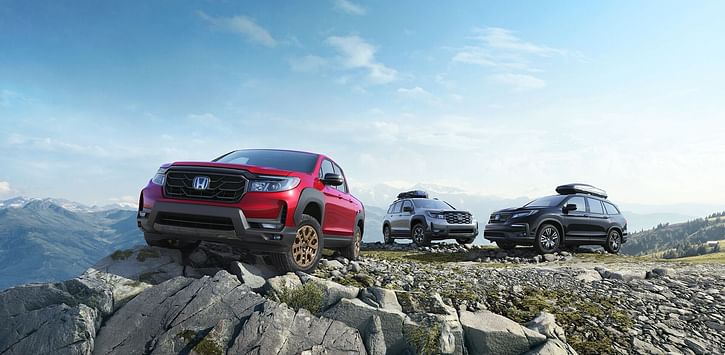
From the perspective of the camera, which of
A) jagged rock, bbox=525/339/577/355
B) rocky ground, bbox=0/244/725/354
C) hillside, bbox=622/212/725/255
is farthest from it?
hillside, bbox=622/212/725/255

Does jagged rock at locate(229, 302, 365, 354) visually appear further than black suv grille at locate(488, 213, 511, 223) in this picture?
No

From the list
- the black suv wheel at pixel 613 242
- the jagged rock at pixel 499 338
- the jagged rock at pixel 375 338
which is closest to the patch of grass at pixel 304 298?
the jagged rock at pixel 375 338

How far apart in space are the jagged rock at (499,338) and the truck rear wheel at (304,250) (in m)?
2.70

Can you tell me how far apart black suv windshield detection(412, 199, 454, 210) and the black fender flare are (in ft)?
36.1

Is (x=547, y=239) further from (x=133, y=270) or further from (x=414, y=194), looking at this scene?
(x=133, y=270)

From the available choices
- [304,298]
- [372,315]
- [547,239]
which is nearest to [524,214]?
[547,239]

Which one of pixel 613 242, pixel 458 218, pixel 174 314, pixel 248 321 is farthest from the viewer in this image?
pixel 458 218

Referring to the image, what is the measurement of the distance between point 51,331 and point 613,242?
1646cm

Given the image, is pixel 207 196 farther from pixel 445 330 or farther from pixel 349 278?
pixel 445 330

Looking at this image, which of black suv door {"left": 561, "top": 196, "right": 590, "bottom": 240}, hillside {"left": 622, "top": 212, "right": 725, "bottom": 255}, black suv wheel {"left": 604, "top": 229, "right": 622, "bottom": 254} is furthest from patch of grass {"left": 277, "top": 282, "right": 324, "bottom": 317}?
hillside {"left": 622, "top": 212, "right": 725, "bottom": 255}

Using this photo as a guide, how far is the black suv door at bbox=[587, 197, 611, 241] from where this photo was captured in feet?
50.3

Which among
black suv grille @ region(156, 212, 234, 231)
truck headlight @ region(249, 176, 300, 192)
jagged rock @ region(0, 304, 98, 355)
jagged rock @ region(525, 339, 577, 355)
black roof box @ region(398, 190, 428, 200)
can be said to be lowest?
jagged rock @ region(0, 304, 98, 355)

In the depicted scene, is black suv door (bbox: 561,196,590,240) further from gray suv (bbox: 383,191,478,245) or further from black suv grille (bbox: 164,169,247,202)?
black suv grille (bbox: 164,169,247,202)

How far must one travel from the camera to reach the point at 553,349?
5016 millimetres
